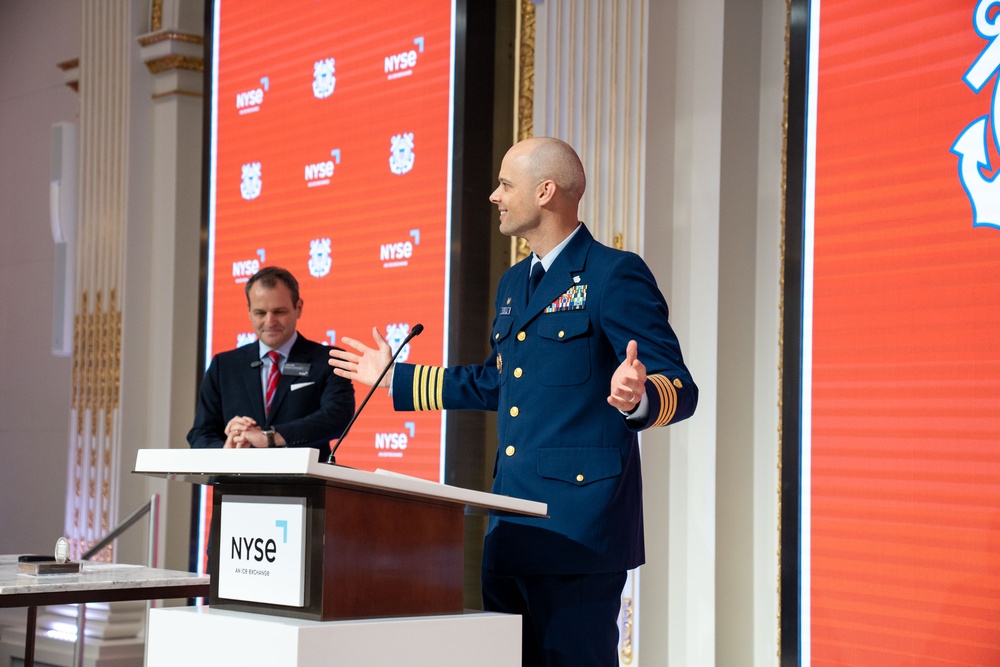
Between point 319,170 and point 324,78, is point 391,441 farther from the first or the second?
point 324,78

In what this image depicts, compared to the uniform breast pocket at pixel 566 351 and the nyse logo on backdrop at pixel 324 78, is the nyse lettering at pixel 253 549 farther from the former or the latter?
the nyse logo on backdrop at pixel 324 78

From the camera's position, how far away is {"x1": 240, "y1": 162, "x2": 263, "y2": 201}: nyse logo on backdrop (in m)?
5.50

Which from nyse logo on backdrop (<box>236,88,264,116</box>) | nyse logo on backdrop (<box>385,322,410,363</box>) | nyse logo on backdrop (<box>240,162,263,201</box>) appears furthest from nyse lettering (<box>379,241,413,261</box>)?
nyse logo on backdrop (<box>236,88,264,116</box>)

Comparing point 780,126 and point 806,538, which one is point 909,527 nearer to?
point 806,538

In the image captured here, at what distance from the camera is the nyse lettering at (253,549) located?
1.77 metres

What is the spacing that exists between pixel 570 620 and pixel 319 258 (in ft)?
10.9

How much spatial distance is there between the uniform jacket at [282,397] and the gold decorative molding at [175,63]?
2580mm

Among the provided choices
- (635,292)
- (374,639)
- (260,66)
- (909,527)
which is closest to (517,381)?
(635,292)

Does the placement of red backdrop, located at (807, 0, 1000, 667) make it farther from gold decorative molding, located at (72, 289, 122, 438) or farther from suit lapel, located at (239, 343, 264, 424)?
gold decorative molding, located at (72, 289, 122, 438)

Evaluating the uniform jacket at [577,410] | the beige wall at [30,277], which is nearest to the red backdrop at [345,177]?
the beige wall at [30,277]

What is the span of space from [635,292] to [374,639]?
84 cm

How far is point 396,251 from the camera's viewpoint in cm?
480

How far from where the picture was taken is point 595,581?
2111mm

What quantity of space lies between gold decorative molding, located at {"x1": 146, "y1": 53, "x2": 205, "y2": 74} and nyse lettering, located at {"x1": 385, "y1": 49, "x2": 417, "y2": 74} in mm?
1450
